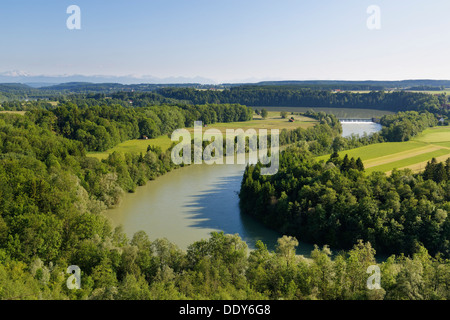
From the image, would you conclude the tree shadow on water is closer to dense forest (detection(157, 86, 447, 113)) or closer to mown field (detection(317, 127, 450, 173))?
mown field (detection(317, 127, 450, 173))

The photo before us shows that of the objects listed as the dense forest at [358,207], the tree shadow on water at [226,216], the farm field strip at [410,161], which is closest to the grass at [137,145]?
the tree shadow on water at [226,216]

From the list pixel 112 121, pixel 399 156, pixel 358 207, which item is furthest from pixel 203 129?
pixel 358 207

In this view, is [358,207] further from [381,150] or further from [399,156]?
[381,150]

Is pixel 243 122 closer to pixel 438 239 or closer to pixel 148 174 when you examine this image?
pixel 148 174

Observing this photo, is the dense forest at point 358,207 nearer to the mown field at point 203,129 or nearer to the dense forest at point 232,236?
the dense forest at point 232,236

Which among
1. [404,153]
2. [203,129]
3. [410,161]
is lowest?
[410,161]

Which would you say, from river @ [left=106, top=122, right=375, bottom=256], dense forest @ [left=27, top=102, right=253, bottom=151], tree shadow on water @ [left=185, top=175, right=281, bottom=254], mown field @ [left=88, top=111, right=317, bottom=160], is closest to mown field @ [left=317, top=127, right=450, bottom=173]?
tree shadow on water @ [left=185, top=175, right=281, bottom=254]
